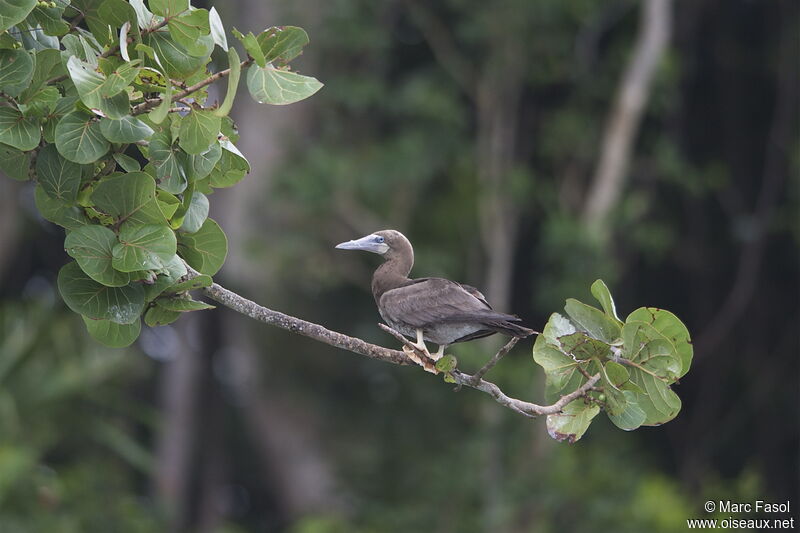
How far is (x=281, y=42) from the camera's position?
99.4 inches

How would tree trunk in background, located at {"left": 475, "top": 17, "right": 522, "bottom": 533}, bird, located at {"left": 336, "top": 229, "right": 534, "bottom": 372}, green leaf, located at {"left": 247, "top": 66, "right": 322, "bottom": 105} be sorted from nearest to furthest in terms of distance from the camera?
green leaf, located at {"left": 247, "top": 66, "right": 322, "bottom": 105} < bird, located at {"left": 336, "top": 229, "right": 534, "bottom": 372} < tree trunk in background, located at {"left": 475, "top": 17, "right": 522, "bottom": 533}

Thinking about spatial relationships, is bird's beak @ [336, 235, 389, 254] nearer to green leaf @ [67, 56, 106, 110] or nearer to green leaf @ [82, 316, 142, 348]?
green leaf @ [82, 316, 142, 348]

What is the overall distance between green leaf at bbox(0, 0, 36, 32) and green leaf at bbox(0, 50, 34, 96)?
0.28 feet

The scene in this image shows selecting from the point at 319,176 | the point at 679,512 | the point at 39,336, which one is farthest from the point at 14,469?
the point at 679,512

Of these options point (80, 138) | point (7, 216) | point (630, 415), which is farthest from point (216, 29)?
point (7, 216)

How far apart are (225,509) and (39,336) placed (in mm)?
5930

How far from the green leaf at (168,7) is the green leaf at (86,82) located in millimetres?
201

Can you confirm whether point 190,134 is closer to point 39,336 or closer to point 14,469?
point 14,469

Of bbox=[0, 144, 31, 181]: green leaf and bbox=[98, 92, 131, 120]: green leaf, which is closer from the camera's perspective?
bbox=[98, 92, 131, 120]: green leaf

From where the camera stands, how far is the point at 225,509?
605 inches

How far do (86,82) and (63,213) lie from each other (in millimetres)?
340

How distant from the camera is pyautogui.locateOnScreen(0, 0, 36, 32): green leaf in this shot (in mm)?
2447

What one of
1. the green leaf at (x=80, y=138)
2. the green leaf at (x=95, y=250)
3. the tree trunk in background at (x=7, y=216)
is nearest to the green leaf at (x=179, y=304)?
the green leaf at (x=95, y=250)

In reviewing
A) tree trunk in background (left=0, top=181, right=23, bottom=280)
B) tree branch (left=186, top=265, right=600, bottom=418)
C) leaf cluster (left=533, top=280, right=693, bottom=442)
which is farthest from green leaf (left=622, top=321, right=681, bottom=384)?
tree trunk in background (left=0, top=181, right=23, bottom=280)
